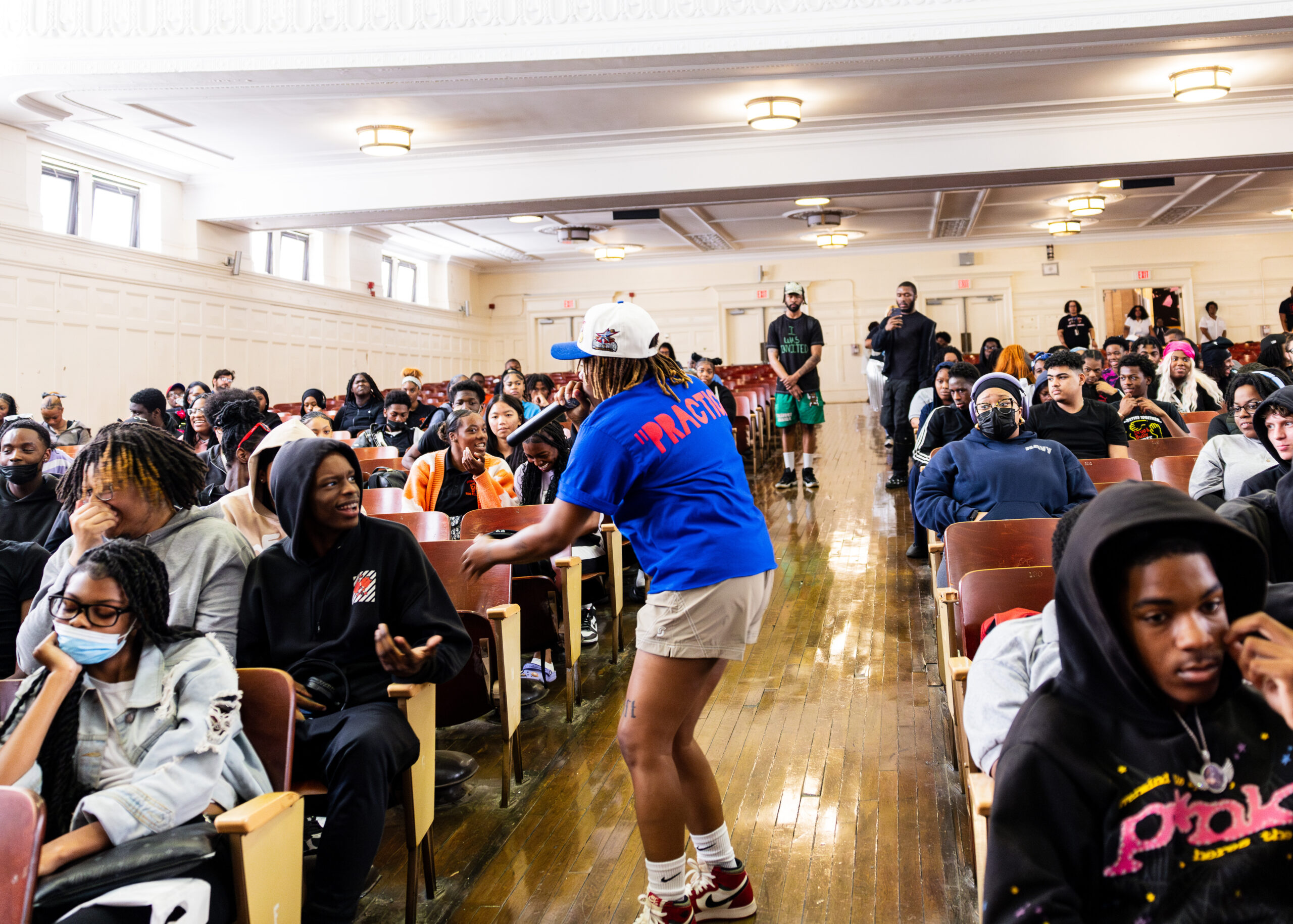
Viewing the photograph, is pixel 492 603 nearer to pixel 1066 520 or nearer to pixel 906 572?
pixel 1066 520

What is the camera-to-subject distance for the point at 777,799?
3.03 metres

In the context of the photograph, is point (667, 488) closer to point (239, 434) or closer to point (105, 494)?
point (105, 494)

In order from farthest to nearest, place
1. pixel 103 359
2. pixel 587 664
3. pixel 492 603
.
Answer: pixel 103 359 < pixel 587 664 < pixel 492 603

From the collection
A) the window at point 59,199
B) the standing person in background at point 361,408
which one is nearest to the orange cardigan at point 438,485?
the standing person in background at point 361,408

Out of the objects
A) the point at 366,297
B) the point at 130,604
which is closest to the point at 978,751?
the point at 130,604

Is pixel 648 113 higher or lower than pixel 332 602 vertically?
higher

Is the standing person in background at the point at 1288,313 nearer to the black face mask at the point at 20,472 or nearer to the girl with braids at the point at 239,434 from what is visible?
the girl with braids at the point at 239,434

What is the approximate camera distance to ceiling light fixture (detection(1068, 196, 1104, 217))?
13219mm

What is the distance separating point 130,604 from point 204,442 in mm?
4949

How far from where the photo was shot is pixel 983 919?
1161 mm

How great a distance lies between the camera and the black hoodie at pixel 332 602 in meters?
Answer: 2.40

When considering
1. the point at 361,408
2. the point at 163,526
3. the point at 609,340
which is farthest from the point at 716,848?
the point at 361,408

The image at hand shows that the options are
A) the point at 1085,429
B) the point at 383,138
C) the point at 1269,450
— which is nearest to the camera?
the point at 1269,450

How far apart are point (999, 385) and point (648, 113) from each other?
19.8ft
